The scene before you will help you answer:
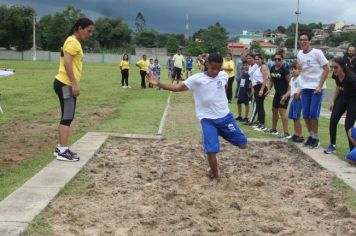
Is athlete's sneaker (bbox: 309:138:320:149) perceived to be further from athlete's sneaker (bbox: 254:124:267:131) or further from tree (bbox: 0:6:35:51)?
tree (bbox: 0:6:35:51)

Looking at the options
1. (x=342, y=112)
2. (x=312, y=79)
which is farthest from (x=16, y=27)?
(x=342, y=112)

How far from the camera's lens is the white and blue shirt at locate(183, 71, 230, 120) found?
22.2ft

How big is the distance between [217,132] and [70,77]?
2.21m

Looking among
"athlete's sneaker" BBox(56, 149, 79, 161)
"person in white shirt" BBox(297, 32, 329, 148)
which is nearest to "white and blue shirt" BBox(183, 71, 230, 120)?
"athlete's sneaker" BBox(56, 149, 79, 161)

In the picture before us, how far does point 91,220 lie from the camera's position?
195 inches

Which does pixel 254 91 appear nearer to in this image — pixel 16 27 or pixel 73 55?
pixel 73 55

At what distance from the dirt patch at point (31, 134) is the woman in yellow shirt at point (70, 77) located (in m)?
0.73

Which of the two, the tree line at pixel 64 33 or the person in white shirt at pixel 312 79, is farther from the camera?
the tree line at pixel 64 33

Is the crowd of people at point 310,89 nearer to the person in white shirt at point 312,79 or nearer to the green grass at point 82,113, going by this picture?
the person in white shirt at point 312,79

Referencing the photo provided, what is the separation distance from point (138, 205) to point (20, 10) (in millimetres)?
86377

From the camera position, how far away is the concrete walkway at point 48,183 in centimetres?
472

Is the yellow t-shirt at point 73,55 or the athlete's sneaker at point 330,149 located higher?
the yellow t-shirt at point 73,55

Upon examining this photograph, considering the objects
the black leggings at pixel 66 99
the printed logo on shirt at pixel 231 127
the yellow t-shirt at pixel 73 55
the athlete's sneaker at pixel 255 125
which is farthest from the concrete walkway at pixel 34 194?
the athlete's sneaker at pixel 255 125

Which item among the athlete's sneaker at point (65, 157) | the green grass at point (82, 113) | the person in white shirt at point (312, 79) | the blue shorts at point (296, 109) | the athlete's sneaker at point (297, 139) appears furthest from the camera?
the blue shorts at point (296, 109)
